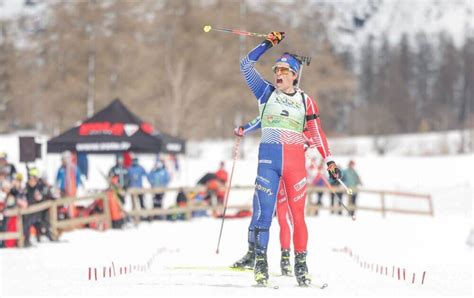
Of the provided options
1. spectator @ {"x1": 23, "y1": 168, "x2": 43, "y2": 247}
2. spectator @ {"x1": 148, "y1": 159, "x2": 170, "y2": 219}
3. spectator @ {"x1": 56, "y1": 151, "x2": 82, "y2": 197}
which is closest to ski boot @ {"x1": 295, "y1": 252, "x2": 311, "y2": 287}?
spectator @ {"x1": 23, "y1": 168, "x2": 43, "y2": 247}

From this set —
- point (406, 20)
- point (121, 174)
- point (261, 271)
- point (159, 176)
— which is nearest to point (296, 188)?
point (261, 271)

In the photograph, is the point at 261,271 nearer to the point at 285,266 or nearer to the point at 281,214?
the point at 285,266

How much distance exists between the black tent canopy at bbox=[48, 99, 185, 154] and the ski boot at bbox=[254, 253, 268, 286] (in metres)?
14.0

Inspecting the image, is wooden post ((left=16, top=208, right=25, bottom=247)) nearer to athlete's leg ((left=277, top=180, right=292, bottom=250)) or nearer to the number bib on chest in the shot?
athlete's leg ((left=277, top=180, right=292, bottom=250))

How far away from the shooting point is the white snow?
8430 millimetres

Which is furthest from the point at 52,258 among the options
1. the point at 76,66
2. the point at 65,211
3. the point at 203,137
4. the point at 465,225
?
the point at 203,137

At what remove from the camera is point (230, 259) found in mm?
12602

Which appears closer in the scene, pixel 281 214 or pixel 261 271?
pixel 261 271

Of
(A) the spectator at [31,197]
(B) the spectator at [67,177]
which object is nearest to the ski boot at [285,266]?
(A) the spectator at [31,197]

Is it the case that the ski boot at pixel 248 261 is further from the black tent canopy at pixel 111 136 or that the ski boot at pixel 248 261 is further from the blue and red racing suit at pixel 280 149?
the black tent canopy at pixel 111 136

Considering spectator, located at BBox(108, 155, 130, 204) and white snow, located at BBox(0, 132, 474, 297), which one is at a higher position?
spectator, located at BBox(108, 155, 130, 204)

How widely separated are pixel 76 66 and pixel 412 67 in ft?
137

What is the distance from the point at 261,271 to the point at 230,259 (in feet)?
13.7

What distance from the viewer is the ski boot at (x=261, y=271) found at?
8430mm
